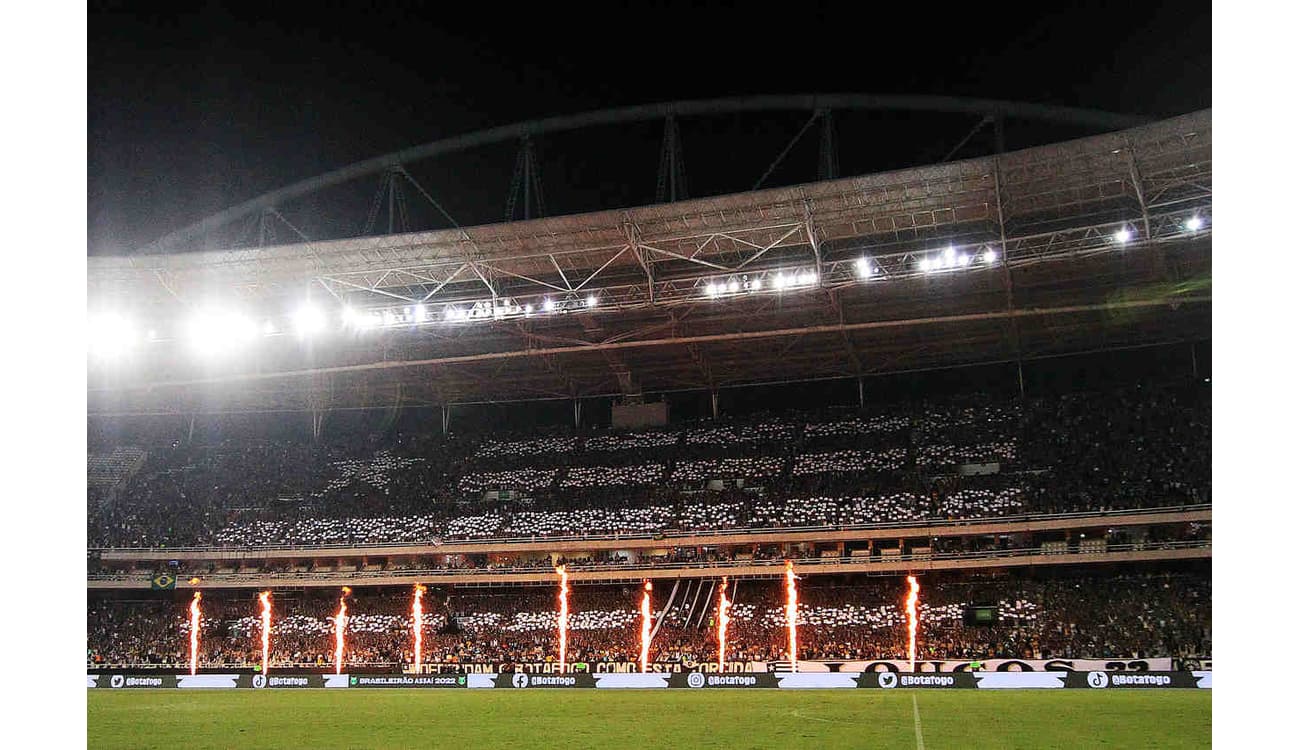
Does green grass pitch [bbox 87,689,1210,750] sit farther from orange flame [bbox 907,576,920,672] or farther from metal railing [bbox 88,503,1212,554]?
metal railing [bbox 88,503,1212,554]

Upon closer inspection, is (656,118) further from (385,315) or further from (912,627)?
(912,627)

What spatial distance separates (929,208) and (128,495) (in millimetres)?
38124

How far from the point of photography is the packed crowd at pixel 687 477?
117 feet

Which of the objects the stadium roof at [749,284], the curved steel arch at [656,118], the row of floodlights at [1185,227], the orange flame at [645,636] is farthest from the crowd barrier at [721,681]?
the curved steel arch at [656,118]

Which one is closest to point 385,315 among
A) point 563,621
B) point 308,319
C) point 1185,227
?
point 308,319

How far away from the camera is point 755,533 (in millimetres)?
37312

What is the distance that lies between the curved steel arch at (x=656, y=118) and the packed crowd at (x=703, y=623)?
50.5 feet

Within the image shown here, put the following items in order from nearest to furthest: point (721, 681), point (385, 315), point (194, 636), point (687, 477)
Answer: point (721, 681) < point (385, 315) < point (194, 636) < point (687, 477)

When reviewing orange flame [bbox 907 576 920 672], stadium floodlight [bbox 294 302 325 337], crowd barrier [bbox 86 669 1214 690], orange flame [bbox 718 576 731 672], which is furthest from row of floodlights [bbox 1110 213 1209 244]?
stadium floodlight [bbox 294 302 325 337]

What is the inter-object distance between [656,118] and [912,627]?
64.1 feet

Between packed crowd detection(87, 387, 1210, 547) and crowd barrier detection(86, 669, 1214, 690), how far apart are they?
27.6 feet

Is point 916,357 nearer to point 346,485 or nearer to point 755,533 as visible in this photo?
point 755,533

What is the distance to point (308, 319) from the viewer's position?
34438 millimetres

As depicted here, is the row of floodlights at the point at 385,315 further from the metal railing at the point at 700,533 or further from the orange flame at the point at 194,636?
the orange flame at the point at 194,636
